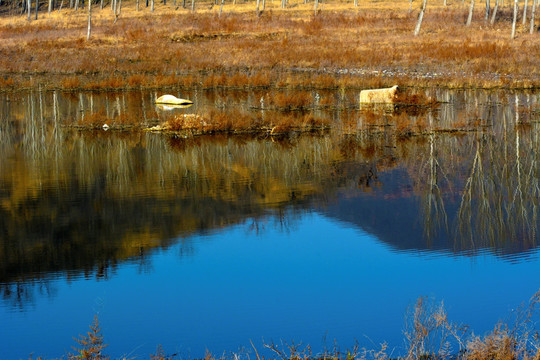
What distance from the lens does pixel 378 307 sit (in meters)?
7.83

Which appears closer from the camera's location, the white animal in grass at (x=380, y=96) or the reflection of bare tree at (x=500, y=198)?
the reflection of bare tree at (x=500, y=198)

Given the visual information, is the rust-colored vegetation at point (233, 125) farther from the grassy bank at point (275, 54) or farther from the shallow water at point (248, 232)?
the grassy bank at point (275, 54)

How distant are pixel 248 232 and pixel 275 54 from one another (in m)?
30.6

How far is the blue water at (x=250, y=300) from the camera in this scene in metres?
7.04

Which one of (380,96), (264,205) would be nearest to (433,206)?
(264,205)

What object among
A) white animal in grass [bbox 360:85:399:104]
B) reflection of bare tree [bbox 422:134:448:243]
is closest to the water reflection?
reflection of bare tree [bbox 422:134:448:243]

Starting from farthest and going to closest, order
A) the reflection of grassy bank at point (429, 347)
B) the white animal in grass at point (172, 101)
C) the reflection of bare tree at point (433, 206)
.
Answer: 1. the white animal in grass at point (172, 101)
2. the reflection of bare tree at point (433, 206)
3. the reflection of grassy bank at point (429, 347)

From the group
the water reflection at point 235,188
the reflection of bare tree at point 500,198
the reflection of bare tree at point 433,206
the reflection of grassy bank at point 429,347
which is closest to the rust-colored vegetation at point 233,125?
the water reflection at point 235,188

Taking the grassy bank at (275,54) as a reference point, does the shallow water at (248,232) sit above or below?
below

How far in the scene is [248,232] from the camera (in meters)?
10.9

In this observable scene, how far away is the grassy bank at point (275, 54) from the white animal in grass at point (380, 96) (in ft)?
14.0

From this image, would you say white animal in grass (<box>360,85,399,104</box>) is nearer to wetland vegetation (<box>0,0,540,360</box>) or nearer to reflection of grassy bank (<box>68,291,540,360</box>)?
wetland vegetation (<box>0,0,540,360</box>)

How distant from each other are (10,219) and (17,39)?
141 feet

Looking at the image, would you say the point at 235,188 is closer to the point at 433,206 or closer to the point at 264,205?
the point at 264,205
